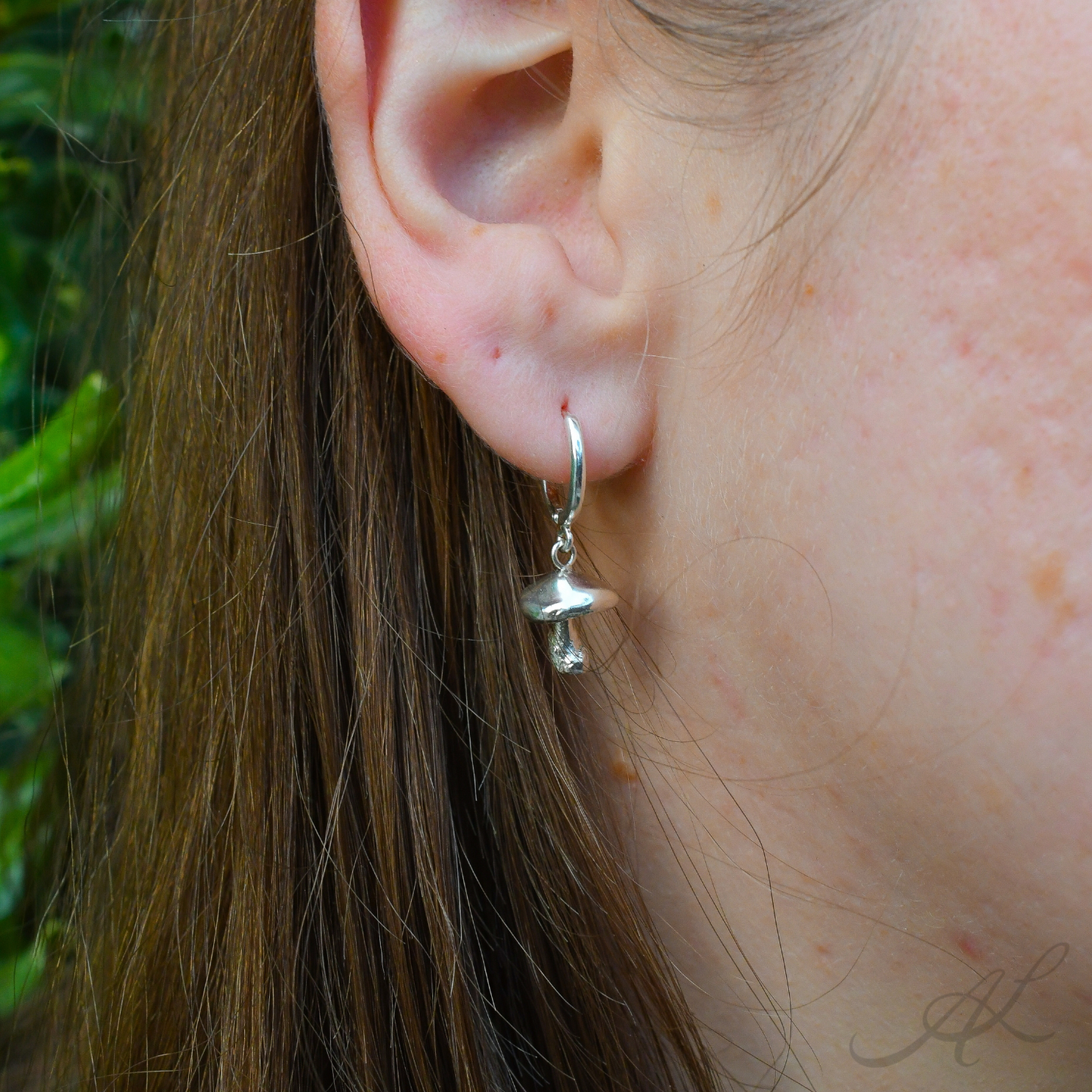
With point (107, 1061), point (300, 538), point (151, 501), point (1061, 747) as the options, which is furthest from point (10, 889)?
point (1061, 747)

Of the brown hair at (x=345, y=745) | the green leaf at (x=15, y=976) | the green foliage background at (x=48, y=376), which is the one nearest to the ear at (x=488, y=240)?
the brown hair at (x=345, y=745)

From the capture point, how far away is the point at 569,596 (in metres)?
0.68

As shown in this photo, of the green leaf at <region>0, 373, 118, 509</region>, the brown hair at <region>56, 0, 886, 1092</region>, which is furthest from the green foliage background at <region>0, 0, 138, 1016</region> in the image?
the brown hair at <region>56, 0, 886, 1092</region>

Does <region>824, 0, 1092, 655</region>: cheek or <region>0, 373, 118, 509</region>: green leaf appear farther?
<region>0, 373, 118, 509</region>: green leaf

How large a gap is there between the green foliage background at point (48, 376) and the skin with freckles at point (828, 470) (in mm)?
609

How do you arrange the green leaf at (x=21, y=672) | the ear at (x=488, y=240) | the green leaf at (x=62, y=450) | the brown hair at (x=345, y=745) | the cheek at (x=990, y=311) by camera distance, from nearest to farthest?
the cheek at (x=990, y=311), the ear at (x=488, y=240), the brown hair at (x=345, y=745), the green leaf at (x=62, y=450), the green leaf at (x=21, y=672)

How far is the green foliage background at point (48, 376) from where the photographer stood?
1.16 meters

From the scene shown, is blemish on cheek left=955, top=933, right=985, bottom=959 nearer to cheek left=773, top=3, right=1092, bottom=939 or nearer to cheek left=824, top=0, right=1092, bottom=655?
cheek left=773, top=3, right=1092, bottom=939

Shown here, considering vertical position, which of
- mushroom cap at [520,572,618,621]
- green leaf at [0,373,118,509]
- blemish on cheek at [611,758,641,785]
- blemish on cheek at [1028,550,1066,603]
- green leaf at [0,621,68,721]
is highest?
blemish on cheek at [1028,550,1066,603]

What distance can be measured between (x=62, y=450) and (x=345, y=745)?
647mm

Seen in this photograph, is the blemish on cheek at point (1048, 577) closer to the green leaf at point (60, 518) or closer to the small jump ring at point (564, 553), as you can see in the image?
the small jump ring at point (564, 553)

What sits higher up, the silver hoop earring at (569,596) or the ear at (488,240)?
the ear at (488,240)

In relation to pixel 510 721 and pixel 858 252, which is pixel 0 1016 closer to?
pixel 510 721

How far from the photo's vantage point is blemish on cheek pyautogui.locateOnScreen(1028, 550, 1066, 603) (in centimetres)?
57
